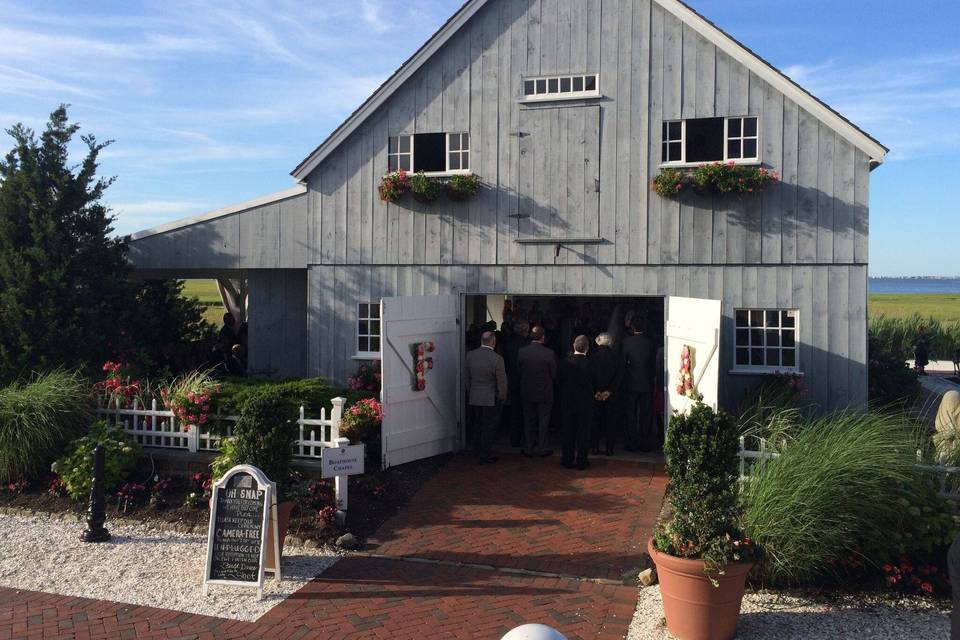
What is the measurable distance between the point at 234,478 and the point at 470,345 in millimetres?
6785

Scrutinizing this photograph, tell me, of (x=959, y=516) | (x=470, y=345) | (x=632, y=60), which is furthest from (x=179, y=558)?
(x=632, y=60)

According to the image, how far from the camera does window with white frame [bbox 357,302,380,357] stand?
13.5 m

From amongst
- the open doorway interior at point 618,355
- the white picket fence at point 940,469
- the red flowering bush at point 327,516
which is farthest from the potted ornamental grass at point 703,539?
the open doorway interior at point 618,355

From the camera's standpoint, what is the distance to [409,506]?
31.1 feet

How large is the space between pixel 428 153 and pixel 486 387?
4.51 meters

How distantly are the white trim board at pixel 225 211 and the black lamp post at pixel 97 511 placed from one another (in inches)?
250

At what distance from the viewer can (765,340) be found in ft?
38.3

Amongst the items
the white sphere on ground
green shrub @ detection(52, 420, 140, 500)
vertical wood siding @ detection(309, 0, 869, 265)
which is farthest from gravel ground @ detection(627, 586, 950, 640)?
green shrub @ detection(52, 420, 140, 500)

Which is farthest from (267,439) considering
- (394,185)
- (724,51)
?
(724,51)

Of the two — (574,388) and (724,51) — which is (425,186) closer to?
(574,388)

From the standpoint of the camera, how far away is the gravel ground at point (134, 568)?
698 cm

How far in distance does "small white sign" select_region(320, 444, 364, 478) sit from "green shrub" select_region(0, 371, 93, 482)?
4.10 metres

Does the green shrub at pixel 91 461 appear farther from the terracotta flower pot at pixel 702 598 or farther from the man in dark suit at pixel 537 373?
the terracotta flower pot at pixel 702 598

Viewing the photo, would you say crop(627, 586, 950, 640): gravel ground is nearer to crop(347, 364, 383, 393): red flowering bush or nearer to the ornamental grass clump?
the ornamental grass clump
